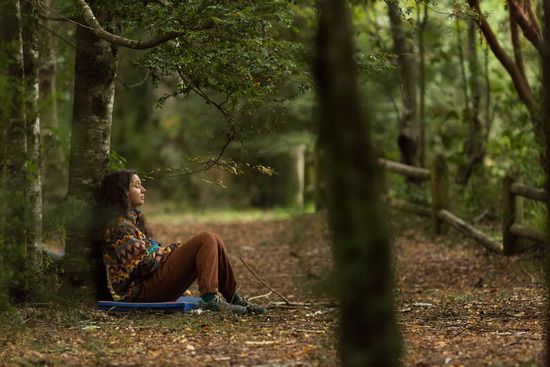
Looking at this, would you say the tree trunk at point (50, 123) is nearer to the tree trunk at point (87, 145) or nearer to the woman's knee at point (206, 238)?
the tree trunk at point (87, 145)

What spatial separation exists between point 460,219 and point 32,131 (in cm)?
680

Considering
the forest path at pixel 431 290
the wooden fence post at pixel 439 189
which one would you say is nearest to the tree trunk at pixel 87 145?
the forest path at pixel 431 290

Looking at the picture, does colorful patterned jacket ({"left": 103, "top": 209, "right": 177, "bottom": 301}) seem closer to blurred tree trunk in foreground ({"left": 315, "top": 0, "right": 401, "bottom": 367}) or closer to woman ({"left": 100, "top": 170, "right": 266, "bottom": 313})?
woman ({"left": 100, "top": 170, "right": 266, "bottom": 313})

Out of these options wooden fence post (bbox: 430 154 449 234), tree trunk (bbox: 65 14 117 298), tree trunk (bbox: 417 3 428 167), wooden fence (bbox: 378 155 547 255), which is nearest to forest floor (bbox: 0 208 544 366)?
wooden fence (bbox: 378 155 547 255)

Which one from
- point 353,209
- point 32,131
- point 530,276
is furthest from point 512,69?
point 353,209

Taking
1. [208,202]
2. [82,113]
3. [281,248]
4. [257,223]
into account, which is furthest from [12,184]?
[208,202]

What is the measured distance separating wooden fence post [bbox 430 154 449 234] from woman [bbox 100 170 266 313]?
5.98 meters

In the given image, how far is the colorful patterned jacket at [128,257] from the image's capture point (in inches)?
255

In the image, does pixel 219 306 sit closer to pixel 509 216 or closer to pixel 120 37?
pixel 120 37

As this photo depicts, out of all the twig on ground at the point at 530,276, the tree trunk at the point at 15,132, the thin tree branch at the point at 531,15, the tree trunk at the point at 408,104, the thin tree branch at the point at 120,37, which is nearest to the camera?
the tree trunk at the point at 15,132

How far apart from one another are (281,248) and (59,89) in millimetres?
3858

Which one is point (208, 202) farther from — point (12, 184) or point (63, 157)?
point (12, 184)

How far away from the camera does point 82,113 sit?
6.50 meters

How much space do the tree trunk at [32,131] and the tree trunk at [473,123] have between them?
7720mm
